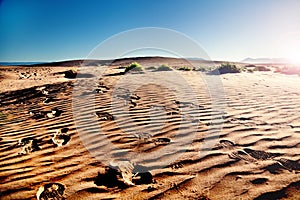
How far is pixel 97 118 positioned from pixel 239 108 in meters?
2.86

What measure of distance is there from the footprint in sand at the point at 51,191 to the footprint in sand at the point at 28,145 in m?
0.94

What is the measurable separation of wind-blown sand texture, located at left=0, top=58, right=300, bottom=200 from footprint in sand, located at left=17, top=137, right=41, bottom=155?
0.04ft

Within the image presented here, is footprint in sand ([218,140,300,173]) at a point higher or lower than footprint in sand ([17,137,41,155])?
lower

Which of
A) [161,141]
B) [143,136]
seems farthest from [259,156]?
[143,136]

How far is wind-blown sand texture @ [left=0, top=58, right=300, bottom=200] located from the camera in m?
2.18

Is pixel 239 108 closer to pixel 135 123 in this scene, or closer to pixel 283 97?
pixel 283 97

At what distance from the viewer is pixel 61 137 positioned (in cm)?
342

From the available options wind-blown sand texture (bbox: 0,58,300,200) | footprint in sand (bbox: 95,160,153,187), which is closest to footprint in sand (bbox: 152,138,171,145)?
wind-blown sand texture (bbox: 0,58,300,200)

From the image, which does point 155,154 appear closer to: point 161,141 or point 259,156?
point 161,141

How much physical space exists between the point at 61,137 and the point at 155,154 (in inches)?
57.8

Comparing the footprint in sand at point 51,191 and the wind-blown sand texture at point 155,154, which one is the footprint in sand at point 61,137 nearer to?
the wind-blown sand texture at point 155,154

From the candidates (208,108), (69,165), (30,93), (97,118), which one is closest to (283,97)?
(208,108)

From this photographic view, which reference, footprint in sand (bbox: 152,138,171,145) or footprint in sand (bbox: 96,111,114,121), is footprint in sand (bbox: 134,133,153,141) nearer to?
footprint in sand (bbox: 152,138,171,145)

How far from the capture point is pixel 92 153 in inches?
113
